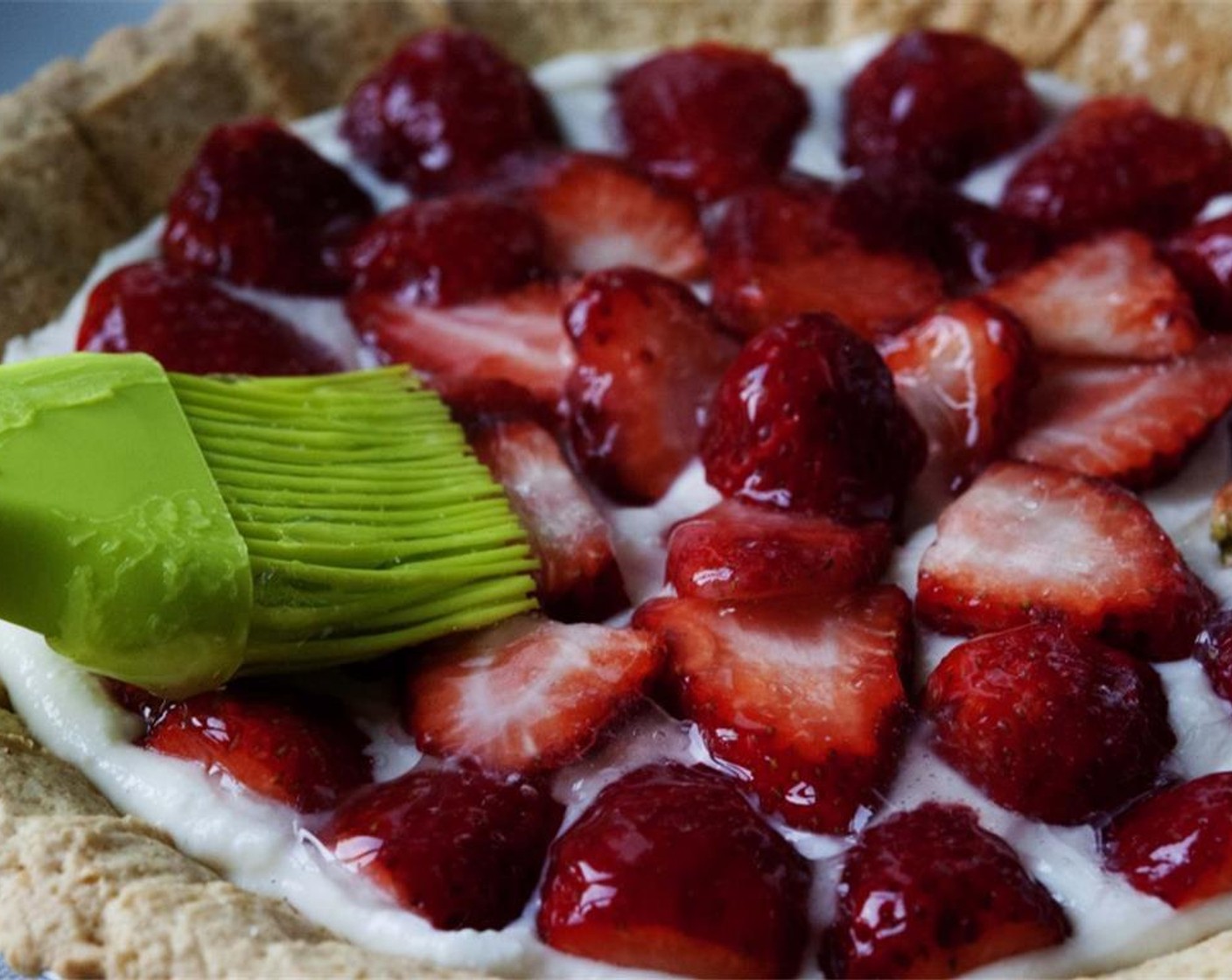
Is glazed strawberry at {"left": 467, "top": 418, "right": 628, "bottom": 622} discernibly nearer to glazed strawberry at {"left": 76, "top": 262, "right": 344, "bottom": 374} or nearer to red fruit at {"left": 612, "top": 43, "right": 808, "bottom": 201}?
glazed strawberry at {"left": 76, "top": 262, "right": 344, "bottom": 374}

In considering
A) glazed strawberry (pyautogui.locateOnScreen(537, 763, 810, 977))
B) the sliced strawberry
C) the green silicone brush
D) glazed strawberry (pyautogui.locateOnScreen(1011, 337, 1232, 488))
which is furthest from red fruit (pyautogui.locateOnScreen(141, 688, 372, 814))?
the sliced strawberry

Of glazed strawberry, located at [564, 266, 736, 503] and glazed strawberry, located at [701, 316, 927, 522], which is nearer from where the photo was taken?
glazed strawberry, located at [701, 316, 927, 522]

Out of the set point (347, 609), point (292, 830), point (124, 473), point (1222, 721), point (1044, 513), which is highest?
point (124, 473)

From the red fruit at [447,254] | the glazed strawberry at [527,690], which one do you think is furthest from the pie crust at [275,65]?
the red fruit at [447,254]

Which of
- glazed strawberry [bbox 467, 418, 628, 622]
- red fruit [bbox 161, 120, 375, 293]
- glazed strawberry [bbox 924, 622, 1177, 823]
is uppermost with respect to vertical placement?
red fruit [bbox 161, 120, 375, 293]

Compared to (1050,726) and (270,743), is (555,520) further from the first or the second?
(1050,726)

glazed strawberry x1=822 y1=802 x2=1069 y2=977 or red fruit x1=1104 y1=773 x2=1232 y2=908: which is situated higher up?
glazed strawberry x1=822 y1=802 x2=1069 y2=977

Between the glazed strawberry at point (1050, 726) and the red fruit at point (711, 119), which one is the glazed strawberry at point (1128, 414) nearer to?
the glazed strawberry at point (1050, 726)

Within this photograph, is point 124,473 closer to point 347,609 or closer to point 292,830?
point 347,609

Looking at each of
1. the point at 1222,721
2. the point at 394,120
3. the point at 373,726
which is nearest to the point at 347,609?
the point at 373,726
